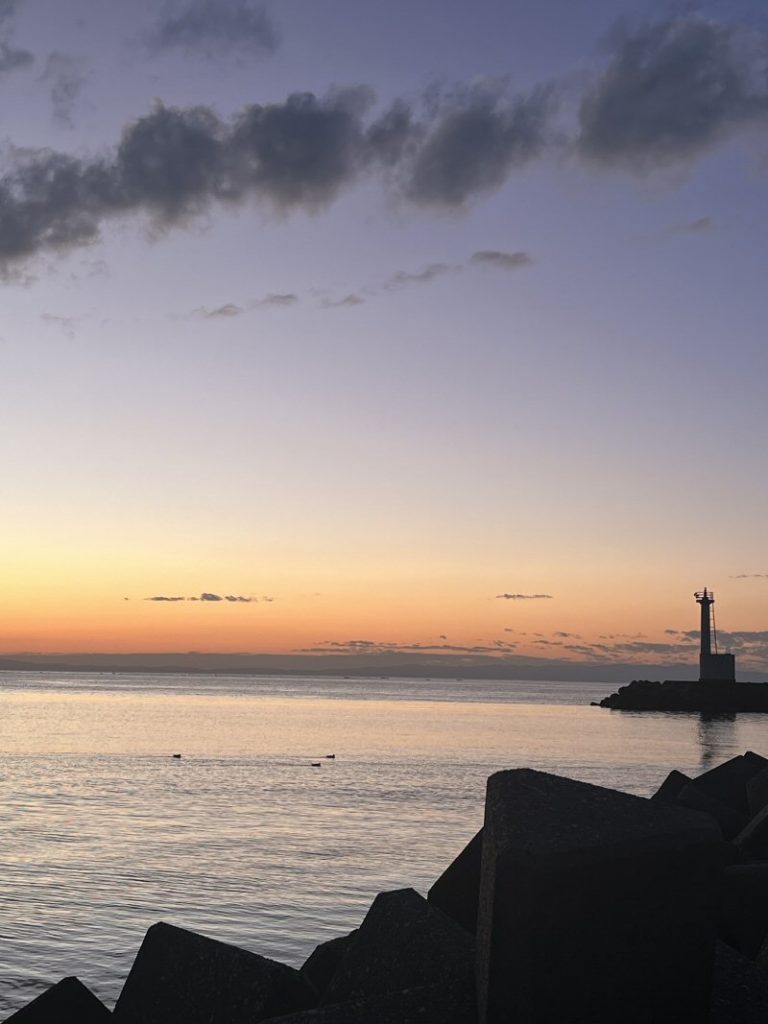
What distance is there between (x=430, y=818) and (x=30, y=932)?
651 inches

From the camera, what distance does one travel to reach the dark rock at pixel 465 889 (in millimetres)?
9516

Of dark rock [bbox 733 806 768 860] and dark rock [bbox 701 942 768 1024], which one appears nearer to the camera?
dark rock [bbox 701 942 768 1024]

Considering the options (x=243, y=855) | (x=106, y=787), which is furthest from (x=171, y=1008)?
(x=106, y=787)

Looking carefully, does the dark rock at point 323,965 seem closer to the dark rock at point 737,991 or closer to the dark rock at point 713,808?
the dark rock at point 737,991

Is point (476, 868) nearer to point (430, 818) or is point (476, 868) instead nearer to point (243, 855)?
point (243, 855)

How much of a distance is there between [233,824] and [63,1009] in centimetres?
2198

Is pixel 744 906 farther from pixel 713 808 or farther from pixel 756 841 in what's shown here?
pixel 713 808

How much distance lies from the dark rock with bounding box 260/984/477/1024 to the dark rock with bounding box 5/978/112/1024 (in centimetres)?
257

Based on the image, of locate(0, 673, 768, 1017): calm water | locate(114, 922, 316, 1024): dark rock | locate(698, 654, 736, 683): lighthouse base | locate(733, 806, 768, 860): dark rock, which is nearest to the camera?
locate(114, 922, 316, 1024): dark rock

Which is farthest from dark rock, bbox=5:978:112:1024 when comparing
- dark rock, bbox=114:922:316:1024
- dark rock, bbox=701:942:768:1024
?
dark rock, bbox=701:942:768:1024

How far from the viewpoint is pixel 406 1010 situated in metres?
6.08

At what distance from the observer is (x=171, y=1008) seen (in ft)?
24.8

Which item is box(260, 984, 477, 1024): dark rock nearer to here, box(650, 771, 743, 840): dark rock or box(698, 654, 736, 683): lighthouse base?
box(650, 771, 743, 840): dark rock

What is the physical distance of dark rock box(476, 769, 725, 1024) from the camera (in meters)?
5.58
